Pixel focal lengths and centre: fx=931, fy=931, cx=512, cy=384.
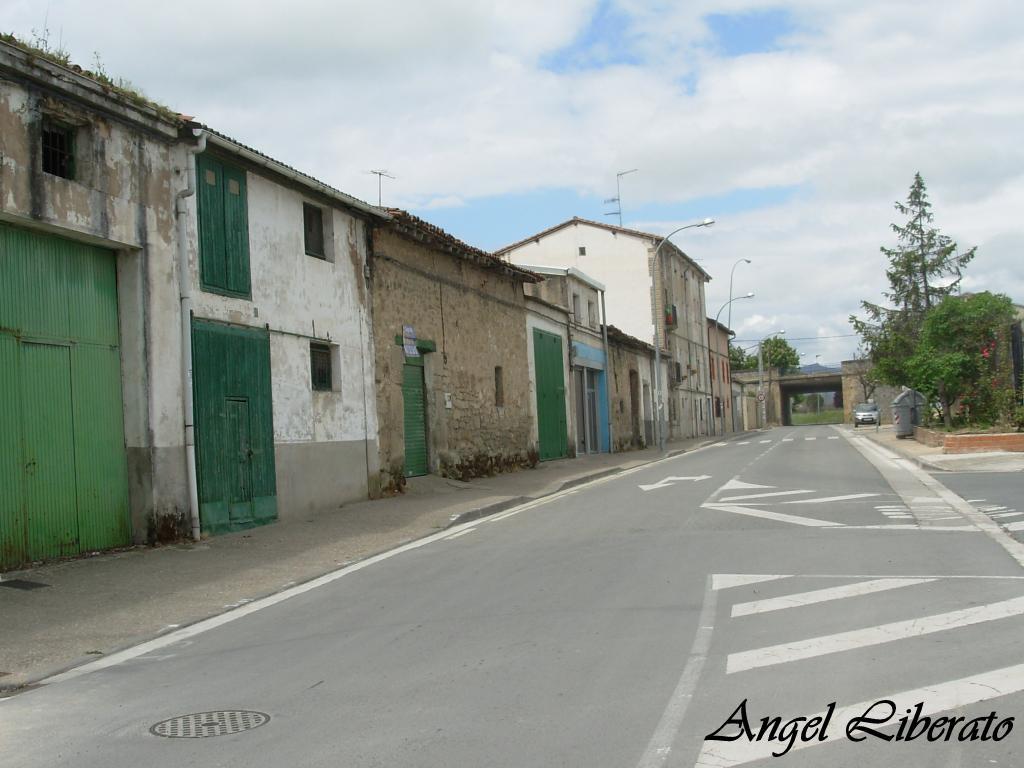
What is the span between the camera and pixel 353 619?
286 inches

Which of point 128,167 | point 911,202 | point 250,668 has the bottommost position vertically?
point 250,668

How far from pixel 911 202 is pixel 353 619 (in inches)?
1526

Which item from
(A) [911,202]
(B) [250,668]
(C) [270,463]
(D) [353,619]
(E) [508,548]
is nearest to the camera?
(B) [250,668]

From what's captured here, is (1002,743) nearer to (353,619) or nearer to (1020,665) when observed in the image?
(1020,665)

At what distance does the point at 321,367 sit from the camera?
1558 centimetres

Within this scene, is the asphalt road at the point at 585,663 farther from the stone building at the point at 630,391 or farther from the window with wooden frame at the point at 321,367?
the stone building at the point at 630,391

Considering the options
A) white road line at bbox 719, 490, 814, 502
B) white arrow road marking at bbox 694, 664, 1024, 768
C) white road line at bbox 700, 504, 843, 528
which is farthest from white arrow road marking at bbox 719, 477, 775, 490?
white arrow road marking at bbox 694, 664, 1024, 768

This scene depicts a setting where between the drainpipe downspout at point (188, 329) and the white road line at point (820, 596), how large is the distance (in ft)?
24.8

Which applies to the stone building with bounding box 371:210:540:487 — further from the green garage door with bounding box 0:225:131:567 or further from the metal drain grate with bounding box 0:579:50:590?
the metal drain grate with bounding box 0:579:50:590

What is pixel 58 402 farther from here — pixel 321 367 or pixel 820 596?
pixel 820 596

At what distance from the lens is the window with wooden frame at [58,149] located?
10356mm

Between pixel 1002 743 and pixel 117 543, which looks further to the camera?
pixel 117 543

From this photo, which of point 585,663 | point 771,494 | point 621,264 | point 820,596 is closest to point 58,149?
point 585,663

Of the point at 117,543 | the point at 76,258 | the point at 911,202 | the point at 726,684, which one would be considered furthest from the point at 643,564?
the point at 911,202
